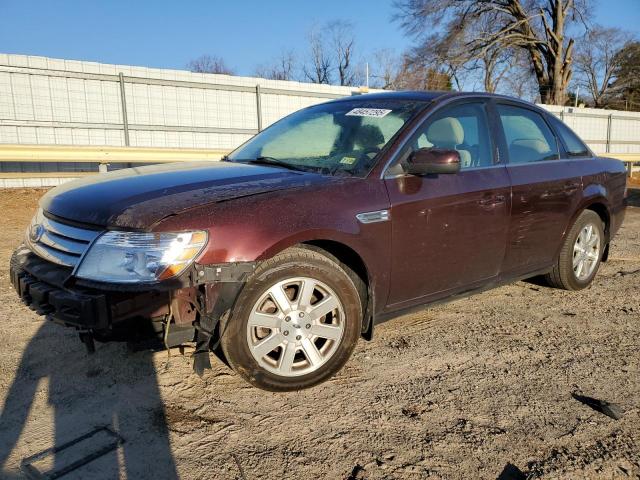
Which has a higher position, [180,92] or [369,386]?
[180,92]

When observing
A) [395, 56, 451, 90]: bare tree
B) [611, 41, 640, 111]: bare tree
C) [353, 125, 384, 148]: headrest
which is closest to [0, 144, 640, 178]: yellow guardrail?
[353, 125, 384, 148]: headrest

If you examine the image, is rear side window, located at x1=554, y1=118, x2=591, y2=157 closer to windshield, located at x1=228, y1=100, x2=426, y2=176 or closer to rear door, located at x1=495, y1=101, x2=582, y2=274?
rear door, located at x1=495, y1=101, x2=582, y2=274

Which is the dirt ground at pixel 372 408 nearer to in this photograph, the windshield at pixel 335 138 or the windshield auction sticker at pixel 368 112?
the windshield at pixel 335 138

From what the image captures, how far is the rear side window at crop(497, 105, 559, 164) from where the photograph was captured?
400cm

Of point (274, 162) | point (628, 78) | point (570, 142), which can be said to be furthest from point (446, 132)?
point (628, 78)

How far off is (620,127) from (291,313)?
2131 centimetres

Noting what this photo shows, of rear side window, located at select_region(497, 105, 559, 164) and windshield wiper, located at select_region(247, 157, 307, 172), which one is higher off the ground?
rear side window, located at select_region(497, 105, 559, 164)

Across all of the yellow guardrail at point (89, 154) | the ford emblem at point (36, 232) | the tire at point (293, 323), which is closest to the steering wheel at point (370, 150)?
the tire at point (293, 323)

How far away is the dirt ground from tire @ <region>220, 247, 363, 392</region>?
14 cm

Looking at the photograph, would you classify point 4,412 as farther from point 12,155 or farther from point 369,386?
point 12,155

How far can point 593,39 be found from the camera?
111ft

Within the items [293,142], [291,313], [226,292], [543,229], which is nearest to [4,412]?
[226,292]

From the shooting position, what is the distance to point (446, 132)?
11.9 ft

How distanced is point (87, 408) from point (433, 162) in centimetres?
232
